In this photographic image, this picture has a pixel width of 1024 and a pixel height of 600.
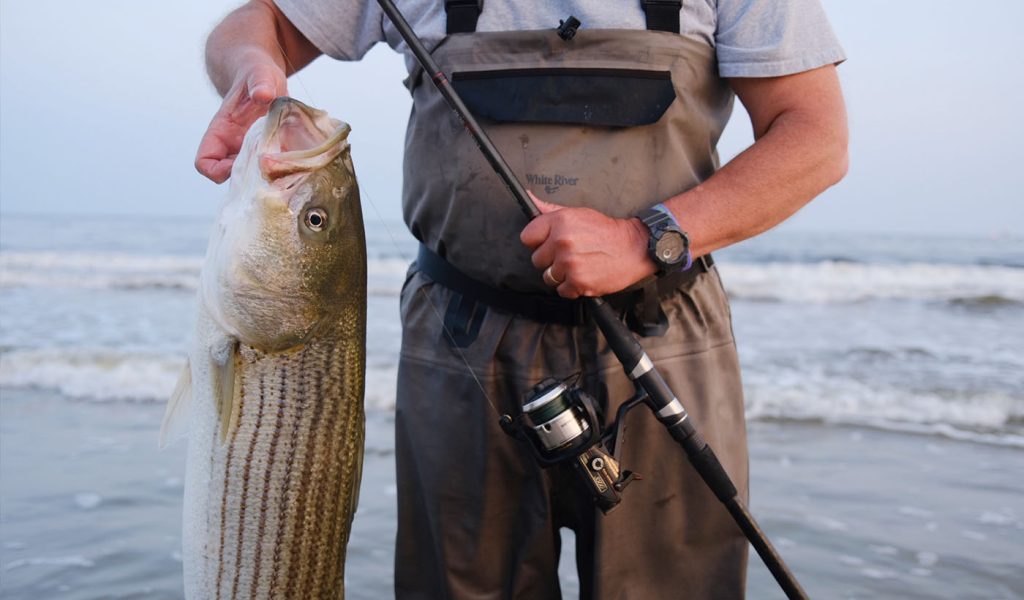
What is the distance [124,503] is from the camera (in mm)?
5160

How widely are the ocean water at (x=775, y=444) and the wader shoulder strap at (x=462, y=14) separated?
1.80ft

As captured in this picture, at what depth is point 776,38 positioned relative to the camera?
2.24 metres

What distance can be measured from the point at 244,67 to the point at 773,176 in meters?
1.30

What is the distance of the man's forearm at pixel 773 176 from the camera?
2240 mm

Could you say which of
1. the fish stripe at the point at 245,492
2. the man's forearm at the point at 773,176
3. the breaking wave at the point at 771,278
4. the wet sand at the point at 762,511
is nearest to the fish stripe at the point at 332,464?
the fish stripe at the point at 245,492

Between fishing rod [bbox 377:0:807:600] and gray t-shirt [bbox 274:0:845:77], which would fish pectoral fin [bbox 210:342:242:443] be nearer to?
fishing rod [bbox 377:0:807:600]

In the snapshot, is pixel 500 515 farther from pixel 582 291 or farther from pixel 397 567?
pixel 582 291

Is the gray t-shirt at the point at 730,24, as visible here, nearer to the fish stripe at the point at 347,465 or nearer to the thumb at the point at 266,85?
the thumb at the point at 266,85

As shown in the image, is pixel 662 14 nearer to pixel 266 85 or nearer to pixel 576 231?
pixel 576 231

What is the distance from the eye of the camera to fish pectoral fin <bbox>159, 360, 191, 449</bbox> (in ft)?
6.18

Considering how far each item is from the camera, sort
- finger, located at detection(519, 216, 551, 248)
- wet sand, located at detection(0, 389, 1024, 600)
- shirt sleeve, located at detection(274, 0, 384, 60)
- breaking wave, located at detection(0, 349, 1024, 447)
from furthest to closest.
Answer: breaking wave, located at detection(0, 349, 1024, 447) < wet sand, located at detection(0, 389, 1024, 600) < shirt sleeve, located at detection(274, 0, 384, 60) < finger, located at detection(519, 216, 551, 248)

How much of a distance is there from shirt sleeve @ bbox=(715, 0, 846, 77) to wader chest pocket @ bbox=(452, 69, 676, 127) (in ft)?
0.65

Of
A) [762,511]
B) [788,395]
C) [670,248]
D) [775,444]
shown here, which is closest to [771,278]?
[788,395]

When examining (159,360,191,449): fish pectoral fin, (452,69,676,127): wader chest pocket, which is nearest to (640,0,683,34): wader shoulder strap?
(452,69,676,127): wader chest pocket
